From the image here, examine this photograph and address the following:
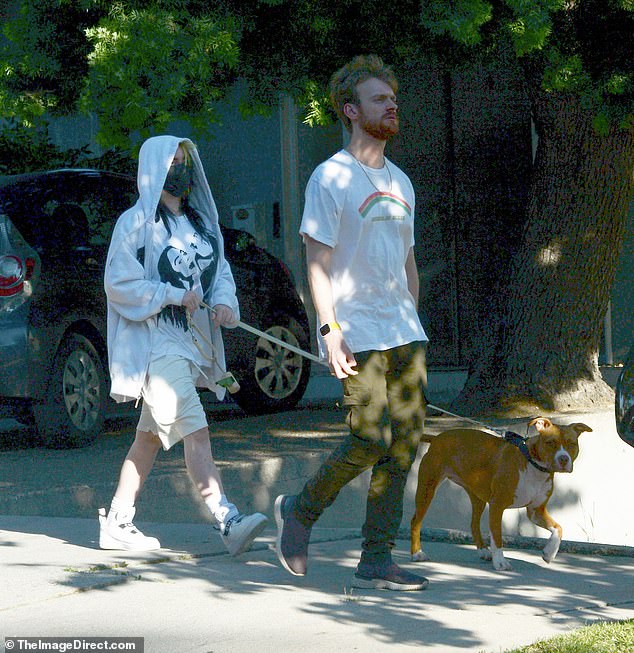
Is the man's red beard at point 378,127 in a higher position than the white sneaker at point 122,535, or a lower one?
higher

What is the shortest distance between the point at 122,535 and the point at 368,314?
1.65m

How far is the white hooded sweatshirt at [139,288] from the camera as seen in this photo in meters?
5.45

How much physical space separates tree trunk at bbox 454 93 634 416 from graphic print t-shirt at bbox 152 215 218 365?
384 centimetres

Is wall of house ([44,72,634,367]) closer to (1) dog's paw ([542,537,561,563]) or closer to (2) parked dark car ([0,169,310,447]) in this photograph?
(2) parked dark car ([0,169,310,447])

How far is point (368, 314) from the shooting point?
15.7 ft

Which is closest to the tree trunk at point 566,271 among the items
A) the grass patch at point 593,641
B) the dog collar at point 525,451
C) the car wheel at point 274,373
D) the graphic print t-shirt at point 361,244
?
the car wheel at point 274,373

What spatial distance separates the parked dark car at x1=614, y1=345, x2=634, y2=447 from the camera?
2.91m

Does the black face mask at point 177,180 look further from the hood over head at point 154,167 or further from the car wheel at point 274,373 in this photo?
the car wheel at point 274,373

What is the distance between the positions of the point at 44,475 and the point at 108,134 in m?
2.01

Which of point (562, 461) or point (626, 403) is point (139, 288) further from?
point (626, 403)

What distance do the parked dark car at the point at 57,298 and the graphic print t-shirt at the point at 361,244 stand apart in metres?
3.55

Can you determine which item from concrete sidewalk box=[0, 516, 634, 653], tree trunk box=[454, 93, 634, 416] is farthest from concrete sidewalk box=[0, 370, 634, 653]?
tree trunk box=[454, 93, 634, 416]

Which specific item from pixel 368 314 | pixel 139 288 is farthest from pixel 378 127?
pixel 139 288

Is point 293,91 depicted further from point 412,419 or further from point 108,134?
point 412,419
